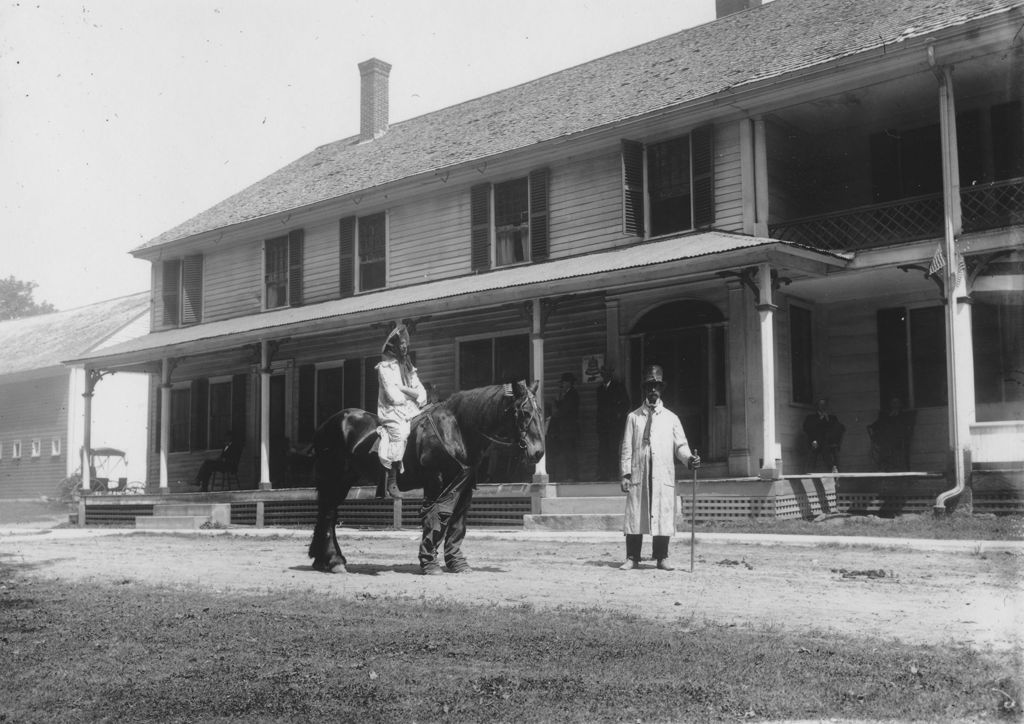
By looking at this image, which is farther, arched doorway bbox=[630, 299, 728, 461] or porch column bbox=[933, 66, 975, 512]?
arched doorway bbox=[630, 299, 728, 461]

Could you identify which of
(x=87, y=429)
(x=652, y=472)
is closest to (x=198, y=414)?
(x=87, y=429)

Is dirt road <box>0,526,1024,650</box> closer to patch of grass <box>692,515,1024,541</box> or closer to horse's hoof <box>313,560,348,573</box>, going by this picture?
horse's hoof <box>313,560,348,573</box>

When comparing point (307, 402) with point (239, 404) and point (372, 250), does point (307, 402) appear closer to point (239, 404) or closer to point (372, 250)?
point (239, 404)

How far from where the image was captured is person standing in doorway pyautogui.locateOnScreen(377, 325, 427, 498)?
9.95 m

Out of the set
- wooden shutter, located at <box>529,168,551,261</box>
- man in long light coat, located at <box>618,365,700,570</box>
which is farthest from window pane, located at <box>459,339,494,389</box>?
man in long light coat, located at <box>618,365,700,570</box>

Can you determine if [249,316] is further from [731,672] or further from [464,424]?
[731,672]

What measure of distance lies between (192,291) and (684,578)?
70.5 ft

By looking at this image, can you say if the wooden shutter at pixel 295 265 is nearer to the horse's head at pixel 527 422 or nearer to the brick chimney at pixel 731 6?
the brick chimney at pixel 731 6

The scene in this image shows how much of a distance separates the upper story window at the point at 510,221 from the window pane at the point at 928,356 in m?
6.84

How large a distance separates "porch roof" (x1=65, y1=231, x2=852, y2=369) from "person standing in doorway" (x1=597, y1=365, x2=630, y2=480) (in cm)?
213

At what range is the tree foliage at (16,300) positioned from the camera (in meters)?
72.1

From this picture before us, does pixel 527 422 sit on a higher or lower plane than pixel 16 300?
lower

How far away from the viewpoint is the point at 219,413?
2714cm

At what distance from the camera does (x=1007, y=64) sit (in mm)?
15602
